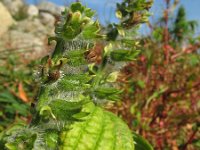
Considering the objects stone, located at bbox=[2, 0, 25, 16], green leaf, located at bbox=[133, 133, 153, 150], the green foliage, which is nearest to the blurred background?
the green foliage

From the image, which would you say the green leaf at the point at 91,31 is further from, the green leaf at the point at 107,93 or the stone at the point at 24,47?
the stone at the point at 24,47

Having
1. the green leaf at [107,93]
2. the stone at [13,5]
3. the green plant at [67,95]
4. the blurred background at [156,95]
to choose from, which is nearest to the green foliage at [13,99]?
the blurred background at [156,95]

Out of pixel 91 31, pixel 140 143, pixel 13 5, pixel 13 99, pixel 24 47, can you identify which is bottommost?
pixel 13 99

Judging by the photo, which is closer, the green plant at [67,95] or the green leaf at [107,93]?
the green plant at [67,95]

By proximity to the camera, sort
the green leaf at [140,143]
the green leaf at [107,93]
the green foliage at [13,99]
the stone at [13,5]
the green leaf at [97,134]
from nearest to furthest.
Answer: the green leaf at [97,134] < the green leaf at [107,93] < the green leaf at [140,143] < the green foliage at [13,99] < the stone at [13,5]

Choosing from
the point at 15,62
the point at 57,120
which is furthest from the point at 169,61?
the point at 57,120

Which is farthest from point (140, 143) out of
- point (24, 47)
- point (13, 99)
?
point (24, 47)

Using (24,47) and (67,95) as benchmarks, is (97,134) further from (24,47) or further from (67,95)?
(24,47)

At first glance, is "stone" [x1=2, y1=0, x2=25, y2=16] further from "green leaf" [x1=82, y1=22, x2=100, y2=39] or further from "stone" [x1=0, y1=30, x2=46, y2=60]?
"green leaf" [x1=82, y1=22, x2=100, y2=39]

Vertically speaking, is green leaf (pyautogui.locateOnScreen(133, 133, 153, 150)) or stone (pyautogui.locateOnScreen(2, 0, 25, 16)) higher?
stone (pyautogui.locateOnScreen(2, 0, 25, 16))

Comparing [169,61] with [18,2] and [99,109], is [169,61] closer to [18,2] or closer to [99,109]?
[99,109]

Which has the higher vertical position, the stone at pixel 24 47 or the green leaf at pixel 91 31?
the green leaf at pixel 91 31

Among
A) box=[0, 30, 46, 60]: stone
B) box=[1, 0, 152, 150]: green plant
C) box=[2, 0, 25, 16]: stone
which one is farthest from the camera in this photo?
box=[2, 0, 25, 16]: stone
